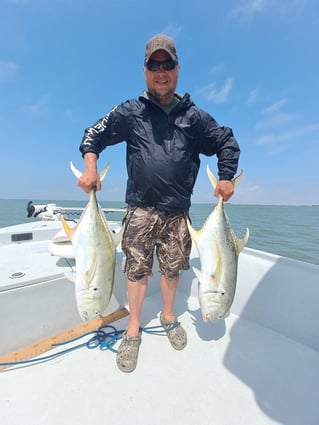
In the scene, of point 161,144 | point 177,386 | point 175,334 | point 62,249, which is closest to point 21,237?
point 62,249

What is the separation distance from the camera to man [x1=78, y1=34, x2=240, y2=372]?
195cm

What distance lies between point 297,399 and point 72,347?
1845 millimetres

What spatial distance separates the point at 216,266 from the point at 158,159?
3.21 ft

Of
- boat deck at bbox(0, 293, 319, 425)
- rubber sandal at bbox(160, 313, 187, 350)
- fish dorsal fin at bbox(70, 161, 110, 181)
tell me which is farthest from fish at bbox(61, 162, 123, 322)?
rubber sandal at bbox(160, 313, 187, 350)

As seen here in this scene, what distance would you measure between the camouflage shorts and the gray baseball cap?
1265 millimetres

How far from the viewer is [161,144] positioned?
1986mm

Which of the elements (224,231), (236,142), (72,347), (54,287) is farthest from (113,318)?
(236,142)

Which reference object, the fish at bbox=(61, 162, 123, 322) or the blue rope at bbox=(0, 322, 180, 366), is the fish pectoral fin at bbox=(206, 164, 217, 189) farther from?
the blue rope at bbox=(0, 322, 180, 366)

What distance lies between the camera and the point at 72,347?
2.14 m

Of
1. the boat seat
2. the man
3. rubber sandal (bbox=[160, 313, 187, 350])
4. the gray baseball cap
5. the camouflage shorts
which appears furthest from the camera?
the boat seat

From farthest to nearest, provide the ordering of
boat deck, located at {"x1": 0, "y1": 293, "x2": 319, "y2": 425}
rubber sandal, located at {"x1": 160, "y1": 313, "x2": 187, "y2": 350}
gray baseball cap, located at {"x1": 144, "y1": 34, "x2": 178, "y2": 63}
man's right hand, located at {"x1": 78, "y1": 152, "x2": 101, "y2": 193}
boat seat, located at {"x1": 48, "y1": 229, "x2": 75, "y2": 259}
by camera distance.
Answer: boat seat, located at {"x1": 48, "y1": 229, "x2": 75, "y2": 259}, rubber sandal, located at {"x1": 160, "y1": 313, "x2": 187, "y2": 350}, gray baseball cap, located at {"x1": 144, "y1": 34, "x2": 178, "y2": 63}, man's right hand, located at {"x1": 78, "y1": 152, "x2": 101, "y2": 193}, boat deck, located at {"x1": 0, "y1": 293, "x2": 319, "y2": 425}

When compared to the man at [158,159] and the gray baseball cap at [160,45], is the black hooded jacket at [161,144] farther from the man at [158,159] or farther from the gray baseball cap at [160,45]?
the gray baseball cap at [160,45]

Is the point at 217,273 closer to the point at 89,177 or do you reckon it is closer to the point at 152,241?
the point at 152,241

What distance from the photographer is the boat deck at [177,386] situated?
154cm
